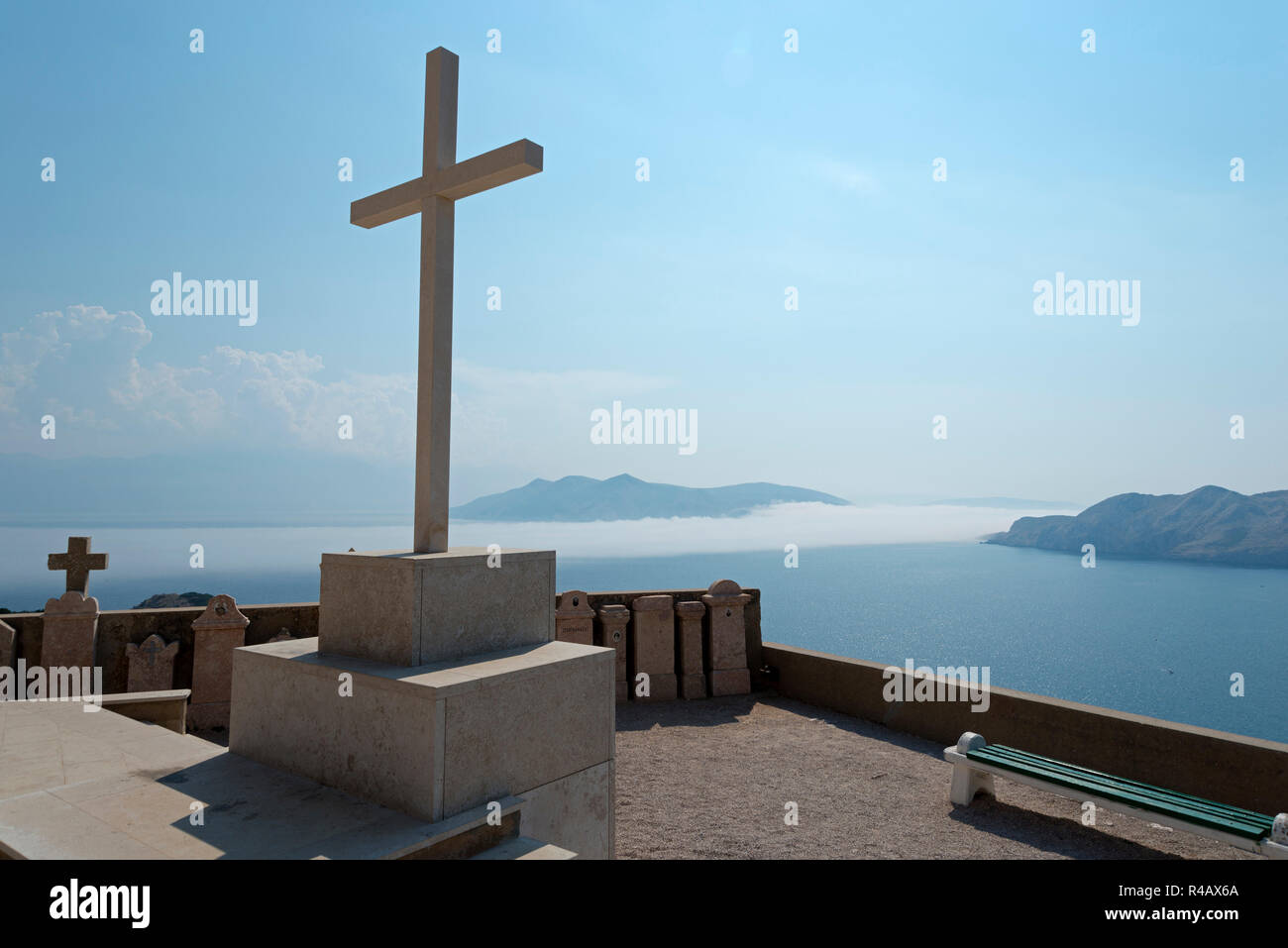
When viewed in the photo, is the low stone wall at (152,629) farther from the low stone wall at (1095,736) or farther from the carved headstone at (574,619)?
the low stone wall at (1095,736)

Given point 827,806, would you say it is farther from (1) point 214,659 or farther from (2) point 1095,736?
(1) point 214,659

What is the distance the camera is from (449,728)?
3510 mm

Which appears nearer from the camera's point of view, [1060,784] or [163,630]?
[1060,784]

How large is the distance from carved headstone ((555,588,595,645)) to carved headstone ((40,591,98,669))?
15.7 ft

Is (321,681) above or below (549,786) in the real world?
above

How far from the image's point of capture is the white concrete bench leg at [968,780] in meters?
5.93

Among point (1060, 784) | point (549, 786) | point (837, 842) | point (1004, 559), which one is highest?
point (549, 786)

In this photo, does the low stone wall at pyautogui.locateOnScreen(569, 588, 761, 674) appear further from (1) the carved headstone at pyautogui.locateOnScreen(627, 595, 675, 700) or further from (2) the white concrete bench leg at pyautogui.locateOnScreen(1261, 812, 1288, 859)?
(2) the white concrete bench leg at pyautogui.locateOnScreen(1261, 812, 1288, 859)
